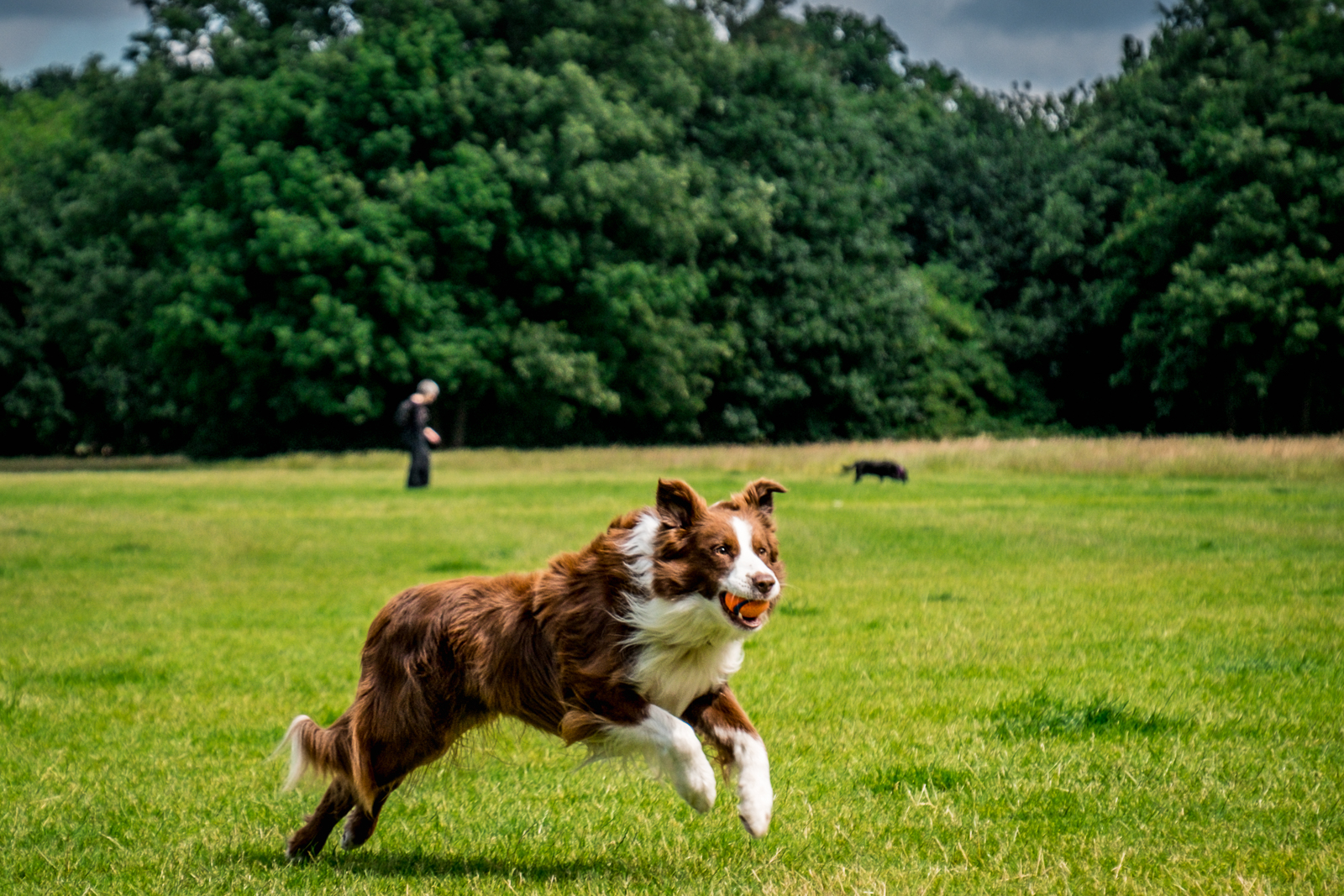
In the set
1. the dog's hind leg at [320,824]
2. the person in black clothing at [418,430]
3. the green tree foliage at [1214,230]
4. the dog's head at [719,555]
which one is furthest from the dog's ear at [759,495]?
the green tree foliage at [1214,230]

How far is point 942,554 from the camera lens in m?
15.1

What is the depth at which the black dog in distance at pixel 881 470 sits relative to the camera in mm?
26047

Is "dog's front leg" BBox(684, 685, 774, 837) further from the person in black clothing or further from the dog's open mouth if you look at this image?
the person in black clothing

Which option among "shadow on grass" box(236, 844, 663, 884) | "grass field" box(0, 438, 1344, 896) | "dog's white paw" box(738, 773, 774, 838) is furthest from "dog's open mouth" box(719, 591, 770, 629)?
"shadow on grass" box(236, 844, 663, 884)

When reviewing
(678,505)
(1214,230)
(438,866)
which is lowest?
(438,866)

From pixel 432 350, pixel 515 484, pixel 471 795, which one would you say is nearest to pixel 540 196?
pixel 432 350

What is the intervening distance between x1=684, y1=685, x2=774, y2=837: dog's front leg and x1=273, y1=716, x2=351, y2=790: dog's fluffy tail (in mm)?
1373

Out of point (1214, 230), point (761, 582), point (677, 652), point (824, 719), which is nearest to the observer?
point (761, 582)

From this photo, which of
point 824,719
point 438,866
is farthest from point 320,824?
point 824,719

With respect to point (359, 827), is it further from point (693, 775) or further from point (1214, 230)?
point (1214, 230)

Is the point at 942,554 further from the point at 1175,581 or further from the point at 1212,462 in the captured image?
the point at 1212,462

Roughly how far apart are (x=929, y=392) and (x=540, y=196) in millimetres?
18076

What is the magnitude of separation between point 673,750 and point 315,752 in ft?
5.17

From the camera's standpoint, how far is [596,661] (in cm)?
484
